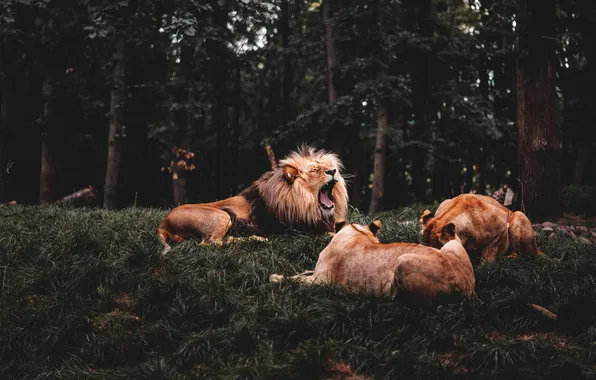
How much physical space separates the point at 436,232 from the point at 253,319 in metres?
1.94

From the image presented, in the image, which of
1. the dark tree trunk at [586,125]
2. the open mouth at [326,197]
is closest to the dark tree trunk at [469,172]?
the dark tree trunk at [586,125]

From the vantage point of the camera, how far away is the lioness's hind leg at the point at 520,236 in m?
6.21

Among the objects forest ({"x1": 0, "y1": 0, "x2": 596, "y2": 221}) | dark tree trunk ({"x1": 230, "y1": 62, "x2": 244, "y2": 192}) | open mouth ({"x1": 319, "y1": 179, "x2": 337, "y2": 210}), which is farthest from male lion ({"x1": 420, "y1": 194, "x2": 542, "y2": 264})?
dark tree trunk ({"x1": 230, "y1": 62, "x2": 244, "y2": 192})

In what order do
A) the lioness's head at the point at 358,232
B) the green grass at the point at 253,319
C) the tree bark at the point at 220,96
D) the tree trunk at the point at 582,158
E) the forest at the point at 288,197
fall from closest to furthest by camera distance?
the green grass at the point at 253,319 → the forest at the point at 288,197 → the lioness's head at the point at 358,232 → the tree bark at the point at 220,96 → the tree trunk at the point at 582,158

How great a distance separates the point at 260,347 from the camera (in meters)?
4.58

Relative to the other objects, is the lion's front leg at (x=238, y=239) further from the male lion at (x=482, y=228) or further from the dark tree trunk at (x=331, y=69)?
the dark tree trunk at (x=331, y=69)

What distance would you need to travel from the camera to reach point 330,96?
1664 centimetres

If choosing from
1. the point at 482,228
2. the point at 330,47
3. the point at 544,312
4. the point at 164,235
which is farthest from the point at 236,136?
the point at 544,312

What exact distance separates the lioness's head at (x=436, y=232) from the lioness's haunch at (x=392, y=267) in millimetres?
247

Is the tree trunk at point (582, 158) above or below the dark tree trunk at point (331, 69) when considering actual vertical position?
below

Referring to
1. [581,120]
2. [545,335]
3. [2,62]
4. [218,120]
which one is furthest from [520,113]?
[581,120]

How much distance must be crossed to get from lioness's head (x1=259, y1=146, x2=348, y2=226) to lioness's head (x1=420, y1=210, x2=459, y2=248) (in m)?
1.58

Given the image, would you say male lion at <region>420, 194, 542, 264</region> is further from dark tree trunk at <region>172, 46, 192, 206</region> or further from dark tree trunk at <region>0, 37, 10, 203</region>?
dark tree trunk at <region>0, 37, 10, 203</region>

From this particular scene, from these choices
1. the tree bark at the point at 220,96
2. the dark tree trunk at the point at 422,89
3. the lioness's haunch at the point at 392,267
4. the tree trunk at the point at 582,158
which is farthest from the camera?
the tree trunk at the point at 582,158
